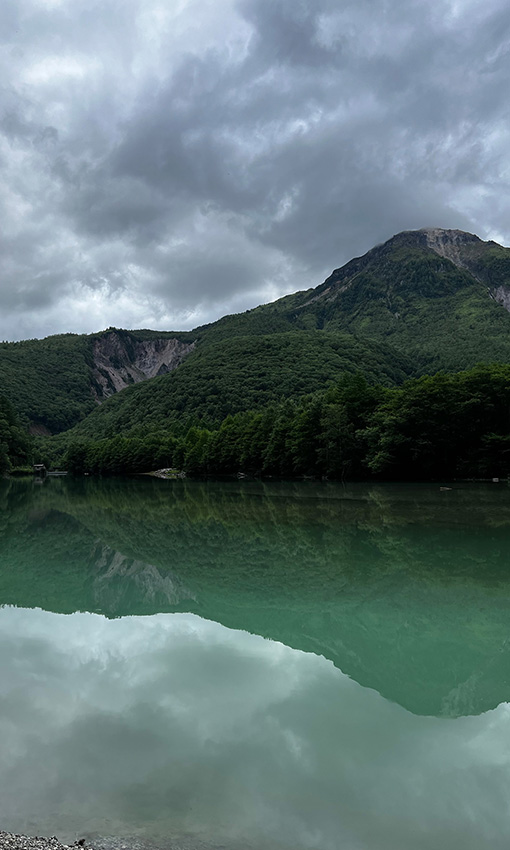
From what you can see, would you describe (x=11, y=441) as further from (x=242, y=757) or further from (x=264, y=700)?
(x=242, y=757)

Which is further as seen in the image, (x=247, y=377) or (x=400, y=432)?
(x=247, y=377)

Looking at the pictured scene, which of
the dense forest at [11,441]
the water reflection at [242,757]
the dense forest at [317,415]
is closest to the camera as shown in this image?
the water reflection at [242,757]

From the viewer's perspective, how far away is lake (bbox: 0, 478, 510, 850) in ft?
15.9

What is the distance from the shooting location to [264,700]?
7270mm

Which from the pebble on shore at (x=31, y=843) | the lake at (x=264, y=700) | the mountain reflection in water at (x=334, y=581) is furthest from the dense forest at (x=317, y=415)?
the pebble on shore at (x=31, y=843)

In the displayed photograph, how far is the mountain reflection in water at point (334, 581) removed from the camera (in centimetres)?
837

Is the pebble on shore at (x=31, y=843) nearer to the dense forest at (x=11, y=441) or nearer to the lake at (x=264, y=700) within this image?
the lake at (x=264, y=700)

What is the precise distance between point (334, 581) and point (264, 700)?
6.70 m

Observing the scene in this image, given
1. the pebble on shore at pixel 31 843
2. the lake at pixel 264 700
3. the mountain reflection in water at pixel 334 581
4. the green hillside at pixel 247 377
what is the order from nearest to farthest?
the pebble on shore at pixel 31 843
the lake at pixel 264 700
the mountain reflection in water at pixel 334 581
the green hillside at pixel 247 377

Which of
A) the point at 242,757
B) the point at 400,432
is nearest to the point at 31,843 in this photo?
the point at 242,757

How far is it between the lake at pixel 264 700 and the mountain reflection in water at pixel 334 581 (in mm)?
70

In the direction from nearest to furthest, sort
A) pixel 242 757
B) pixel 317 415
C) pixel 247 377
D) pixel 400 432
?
pixel 242 757, pixel 400 432, pixel 317 415, pixel 247 377

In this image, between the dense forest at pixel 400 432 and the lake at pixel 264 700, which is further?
the dense forest at pixel 400 432

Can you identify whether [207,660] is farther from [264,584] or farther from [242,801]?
[264,584]
